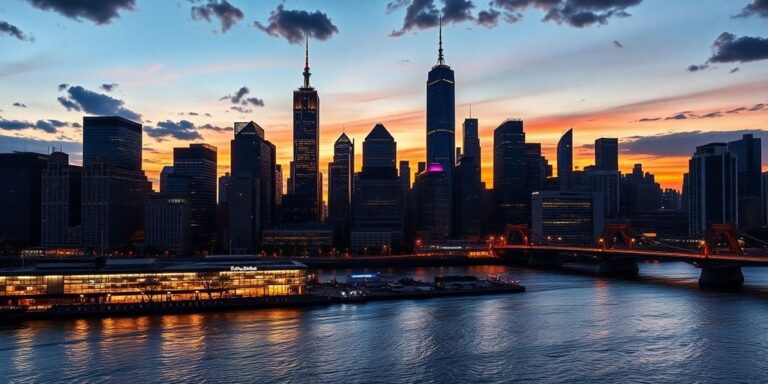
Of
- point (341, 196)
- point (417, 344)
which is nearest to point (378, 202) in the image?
point (341, 196)

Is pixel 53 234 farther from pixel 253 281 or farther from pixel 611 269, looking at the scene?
pixel 611 269

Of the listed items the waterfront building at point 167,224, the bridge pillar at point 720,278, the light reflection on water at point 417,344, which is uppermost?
the waterfront building at point 167,224

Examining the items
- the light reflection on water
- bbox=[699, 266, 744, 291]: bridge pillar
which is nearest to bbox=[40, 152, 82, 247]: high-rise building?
the light reflection on water

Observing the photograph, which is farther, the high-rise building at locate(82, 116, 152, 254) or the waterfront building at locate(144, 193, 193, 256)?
the waterfront building at locate(144, 193, 193, 256)

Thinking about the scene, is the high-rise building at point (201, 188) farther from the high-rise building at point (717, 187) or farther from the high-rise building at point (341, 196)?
the high-rise building at point (717, 187)

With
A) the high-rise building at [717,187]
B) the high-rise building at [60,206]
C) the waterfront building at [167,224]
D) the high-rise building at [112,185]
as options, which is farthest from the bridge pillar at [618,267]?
the high-rise building at [717,187]

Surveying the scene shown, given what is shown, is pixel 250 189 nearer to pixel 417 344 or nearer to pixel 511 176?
pixel 511 176

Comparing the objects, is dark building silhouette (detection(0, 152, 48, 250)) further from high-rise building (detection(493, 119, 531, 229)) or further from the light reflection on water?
high-rise building (detection(493, 119, 531, 229))
